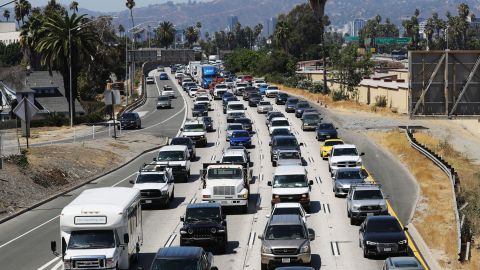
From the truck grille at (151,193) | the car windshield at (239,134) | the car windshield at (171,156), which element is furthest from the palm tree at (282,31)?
the truck grille at (151,193)

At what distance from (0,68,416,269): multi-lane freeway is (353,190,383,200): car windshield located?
4.15 feet

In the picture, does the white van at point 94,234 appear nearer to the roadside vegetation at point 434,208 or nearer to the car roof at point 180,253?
the car roof at point 180,253

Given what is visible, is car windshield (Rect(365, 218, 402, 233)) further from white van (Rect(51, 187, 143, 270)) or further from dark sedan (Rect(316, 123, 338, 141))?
dark sedan (Rect(316, 123, 338, 141))

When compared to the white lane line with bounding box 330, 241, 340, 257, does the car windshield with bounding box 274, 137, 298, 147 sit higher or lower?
higher

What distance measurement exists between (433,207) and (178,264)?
19.0 m

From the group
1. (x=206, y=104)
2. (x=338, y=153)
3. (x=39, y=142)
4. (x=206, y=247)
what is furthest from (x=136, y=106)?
(x=206, y=247)

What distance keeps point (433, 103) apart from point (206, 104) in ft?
180

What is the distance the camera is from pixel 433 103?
38.2 metres

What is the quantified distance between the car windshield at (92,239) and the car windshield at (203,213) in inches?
240

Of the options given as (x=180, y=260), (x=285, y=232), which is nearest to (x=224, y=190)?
(x=285, y=232)

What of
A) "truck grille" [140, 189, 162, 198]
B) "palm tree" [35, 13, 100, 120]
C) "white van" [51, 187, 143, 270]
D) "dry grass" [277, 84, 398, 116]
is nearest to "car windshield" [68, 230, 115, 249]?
"white van" [51, 187, 143, 270]

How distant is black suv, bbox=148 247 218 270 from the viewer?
2191 cm

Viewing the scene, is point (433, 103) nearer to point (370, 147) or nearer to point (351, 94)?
point (370, 147)

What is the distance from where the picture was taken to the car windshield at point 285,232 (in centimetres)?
Result: 2686
